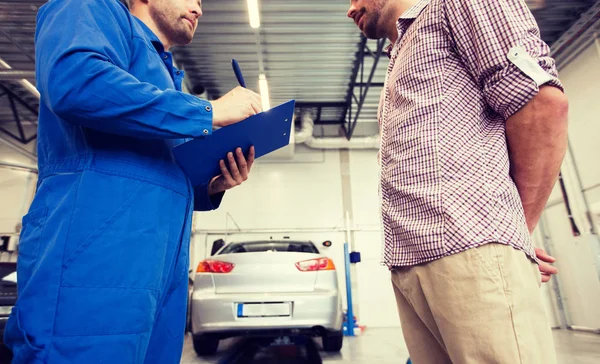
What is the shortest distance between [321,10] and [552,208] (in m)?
5.92

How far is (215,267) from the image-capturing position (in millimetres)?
3223

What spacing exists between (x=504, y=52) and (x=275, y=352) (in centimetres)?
404

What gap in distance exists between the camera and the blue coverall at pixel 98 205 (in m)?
0.64

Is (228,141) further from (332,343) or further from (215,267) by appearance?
(332,343)

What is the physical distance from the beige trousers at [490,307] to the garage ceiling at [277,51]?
6036 millimetres

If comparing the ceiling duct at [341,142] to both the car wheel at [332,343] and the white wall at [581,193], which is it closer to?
the white wall at [581,193]

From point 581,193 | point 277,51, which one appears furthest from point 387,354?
point 277,51

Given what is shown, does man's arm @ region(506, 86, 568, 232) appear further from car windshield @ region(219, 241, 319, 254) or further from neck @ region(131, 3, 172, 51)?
car windshield @ region(219, 241, 319, 254)

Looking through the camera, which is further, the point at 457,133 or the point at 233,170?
the point at 233,170

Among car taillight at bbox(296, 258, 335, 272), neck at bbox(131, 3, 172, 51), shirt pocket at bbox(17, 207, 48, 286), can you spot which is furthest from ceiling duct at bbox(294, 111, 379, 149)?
shirt pocket at bbox(17, 207, 48, 286)

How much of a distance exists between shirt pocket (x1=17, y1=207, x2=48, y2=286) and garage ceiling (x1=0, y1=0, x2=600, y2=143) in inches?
234

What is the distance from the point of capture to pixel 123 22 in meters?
0.90

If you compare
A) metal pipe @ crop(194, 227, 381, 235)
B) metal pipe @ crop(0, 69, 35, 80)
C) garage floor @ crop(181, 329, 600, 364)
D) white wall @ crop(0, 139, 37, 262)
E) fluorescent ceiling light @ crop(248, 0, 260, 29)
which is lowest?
garage floor @ crop(181, 329, 600, 364)

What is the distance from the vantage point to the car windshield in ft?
11.5
